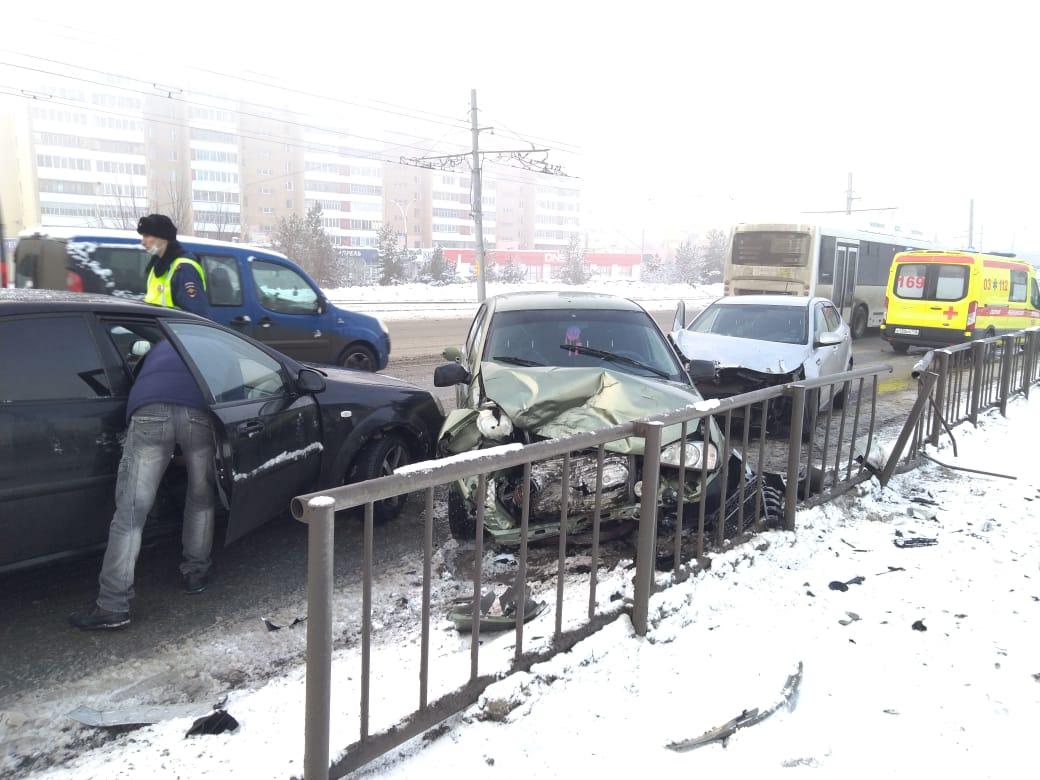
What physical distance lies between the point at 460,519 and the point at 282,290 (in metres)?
5.74

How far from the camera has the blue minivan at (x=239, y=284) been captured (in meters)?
7.91

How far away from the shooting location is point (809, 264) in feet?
61.4

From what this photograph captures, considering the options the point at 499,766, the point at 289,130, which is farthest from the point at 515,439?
the point at 289,130

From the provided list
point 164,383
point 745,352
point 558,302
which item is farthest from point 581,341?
point 745,352

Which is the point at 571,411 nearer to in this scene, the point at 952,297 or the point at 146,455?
the point at 146,455

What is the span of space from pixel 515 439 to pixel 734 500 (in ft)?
4.48

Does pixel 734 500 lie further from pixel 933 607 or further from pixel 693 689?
pixel 693 689

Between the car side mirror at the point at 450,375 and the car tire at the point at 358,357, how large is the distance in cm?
507

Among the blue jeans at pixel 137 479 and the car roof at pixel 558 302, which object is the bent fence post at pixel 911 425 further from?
the blue jeans at pixel 137 479

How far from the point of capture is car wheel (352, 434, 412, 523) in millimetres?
4887

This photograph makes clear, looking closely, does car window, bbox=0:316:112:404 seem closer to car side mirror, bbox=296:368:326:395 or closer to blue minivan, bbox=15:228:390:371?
car side mirror, bbox=296:368:326:395

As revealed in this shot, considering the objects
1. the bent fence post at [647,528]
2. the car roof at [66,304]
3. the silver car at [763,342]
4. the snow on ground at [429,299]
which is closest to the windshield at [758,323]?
the silver car at [763,342]

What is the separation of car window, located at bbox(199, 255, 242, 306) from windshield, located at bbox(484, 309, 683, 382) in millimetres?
4385

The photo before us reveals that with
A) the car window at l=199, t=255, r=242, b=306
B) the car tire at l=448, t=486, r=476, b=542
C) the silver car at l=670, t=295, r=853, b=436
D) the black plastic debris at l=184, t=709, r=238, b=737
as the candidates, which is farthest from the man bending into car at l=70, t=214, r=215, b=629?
the car window at l=199, t=255, r=242, b=306
